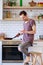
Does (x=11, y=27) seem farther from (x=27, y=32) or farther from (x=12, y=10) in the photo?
(x=27, y=32)

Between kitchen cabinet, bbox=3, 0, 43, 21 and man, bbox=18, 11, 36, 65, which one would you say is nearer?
man, bbox=18, 11, 36, 65

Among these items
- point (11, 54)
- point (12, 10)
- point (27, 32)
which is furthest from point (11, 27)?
point (27, 32)

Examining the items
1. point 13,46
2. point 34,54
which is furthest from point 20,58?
point 34,54

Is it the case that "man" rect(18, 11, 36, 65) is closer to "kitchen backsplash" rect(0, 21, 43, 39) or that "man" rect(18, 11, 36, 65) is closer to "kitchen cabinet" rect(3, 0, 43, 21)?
"kitchen cabinet" rect(3, 0, 43, 21)

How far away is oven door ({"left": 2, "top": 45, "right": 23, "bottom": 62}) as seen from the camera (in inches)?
221

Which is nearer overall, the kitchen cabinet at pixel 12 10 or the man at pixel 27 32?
the man at pixel 27 32

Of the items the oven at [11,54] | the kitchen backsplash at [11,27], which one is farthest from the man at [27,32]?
the kitchen backsplash at [11,27]

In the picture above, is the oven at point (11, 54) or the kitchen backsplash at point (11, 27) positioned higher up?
the kitchen backsplash at point (11, 27)

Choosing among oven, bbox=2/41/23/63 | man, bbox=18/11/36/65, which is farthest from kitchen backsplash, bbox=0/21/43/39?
man, bbox=18/11/36/65

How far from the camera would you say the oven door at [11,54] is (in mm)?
5605

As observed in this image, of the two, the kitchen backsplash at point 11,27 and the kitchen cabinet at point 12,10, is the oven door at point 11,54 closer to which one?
the kitchen backsplash at point 11,27

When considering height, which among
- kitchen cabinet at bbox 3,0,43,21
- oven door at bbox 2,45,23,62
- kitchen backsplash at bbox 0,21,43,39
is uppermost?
kitchen cabinet at bbox 3,0,43,21

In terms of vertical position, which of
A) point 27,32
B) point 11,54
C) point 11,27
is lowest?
point 11,54

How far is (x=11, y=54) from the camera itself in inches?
223
